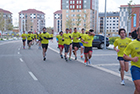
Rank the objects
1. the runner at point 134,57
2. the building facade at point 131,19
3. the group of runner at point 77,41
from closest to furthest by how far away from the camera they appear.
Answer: the runner at point 134,57, the group of runner at point 77,41, the building facade at point 131,19

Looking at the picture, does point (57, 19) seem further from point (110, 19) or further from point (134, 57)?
point (134, 57)

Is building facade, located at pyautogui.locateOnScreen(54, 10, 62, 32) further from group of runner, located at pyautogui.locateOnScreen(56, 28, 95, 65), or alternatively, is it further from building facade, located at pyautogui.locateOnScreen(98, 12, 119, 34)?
group of runner, located at pyautogui.locateOnScreen(56, 28, 95, 65)

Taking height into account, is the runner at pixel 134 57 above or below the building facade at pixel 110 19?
below

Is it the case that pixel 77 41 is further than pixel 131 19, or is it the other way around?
pixel 131 19

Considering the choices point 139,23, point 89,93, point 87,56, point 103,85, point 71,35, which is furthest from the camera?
point 139,23

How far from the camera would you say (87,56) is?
12.1 meters

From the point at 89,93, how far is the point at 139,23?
110684mm

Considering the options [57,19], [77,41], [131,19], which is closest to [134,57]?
[77,41]

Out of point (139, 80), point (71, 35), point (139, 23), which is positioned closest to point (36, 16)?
point (139, 23)

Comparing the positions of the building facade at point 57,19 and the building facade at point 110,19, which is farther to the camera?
the building facade at point 57,19

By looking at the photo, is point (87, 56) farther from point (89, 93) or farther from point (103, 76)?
point (89, 93)

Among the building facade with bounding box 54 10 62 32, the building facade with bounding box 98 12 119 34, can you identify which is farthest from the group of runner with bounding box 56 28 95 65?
the building facade with bounding box 54 10 62 32

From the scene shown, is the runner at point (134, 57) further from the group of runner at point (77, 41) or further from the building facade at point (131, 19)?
the building facade at point (131, 19)

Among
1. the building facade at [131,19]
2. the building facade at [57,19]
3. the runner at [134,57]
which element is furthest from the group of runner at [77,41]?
the building facade at [57,19]
